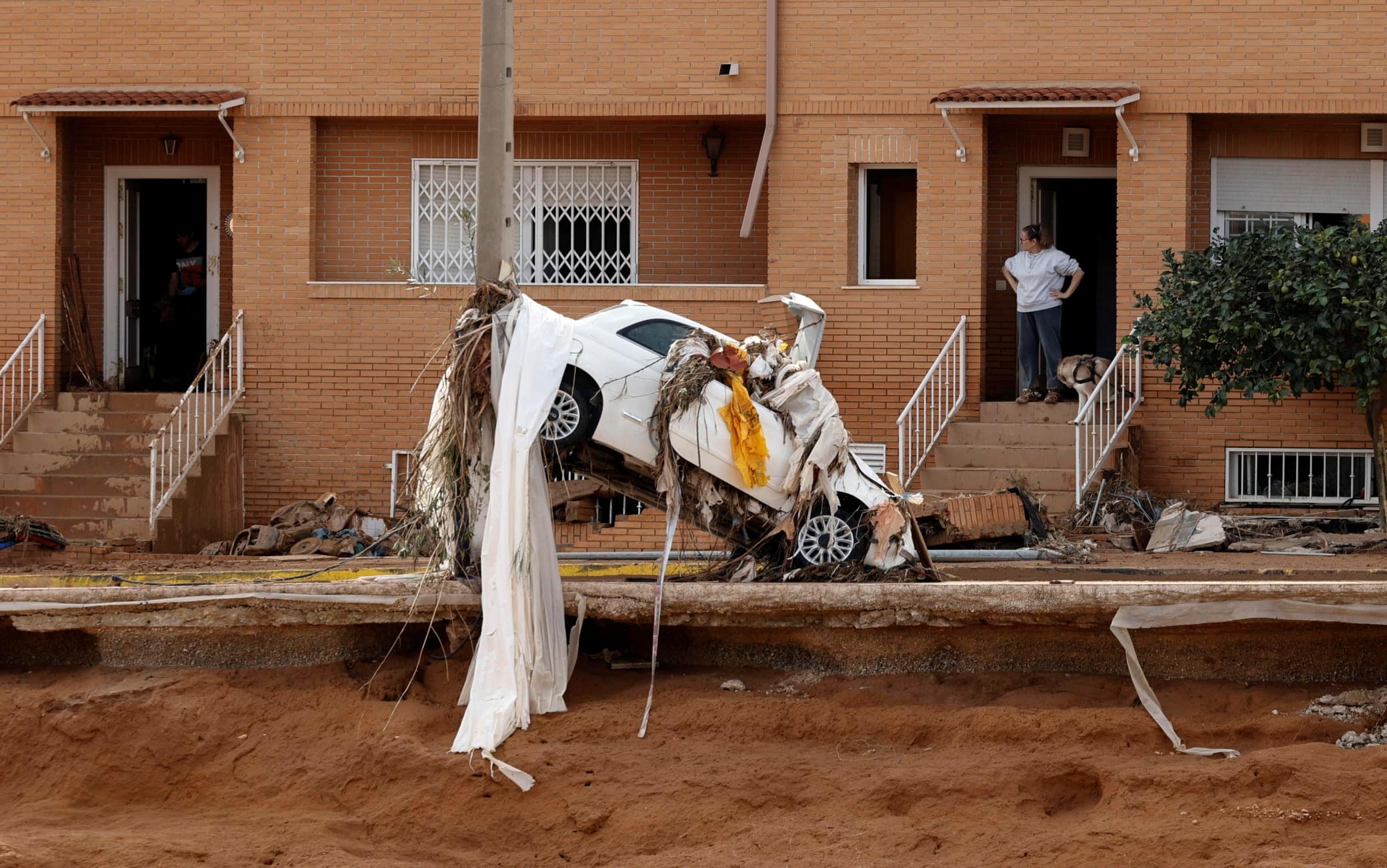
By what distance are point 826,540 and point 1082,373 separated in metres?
6.51

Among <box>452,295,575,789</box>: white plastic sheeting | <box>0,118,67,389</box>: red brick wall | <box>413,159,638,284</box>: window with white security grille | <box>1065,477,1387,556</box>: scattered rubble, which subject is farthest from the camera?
<box>413,159,638,284</box>: window with white security grille

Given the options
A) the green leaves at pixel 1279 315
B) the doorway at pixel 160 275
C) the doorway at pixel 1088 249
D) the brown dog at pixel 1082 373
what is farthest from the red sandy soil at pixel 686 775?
the doorway at pixel 1088 249

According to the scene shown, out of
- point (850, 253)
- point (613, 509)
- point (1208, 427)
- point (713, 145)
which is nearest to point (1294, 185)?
point (1208, 427)

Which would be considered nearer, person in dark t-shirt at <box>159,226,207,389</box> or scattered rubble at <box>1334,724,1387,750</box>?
scattered rubble at <box>1334,724,1387,750</box>

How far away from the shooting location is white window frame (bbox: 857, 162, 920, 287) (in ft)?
54.6

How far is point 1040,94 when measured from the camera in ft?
52.7

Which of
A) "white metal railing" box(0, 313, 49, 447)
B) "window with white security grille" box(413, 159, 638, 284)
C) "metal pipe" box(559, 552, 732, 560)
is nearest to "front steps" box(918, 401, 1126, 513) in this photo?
"metal pipe" box(559, 552, 732, 560)

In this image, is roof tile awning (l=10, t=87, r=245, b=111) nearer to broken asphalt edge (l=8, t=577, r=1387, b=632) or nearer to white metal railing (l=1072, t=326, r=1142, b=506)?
broken asphalt edge (l=8, t=577, r=1387, b=632)

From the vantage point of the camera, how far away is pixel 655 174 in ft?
57.2

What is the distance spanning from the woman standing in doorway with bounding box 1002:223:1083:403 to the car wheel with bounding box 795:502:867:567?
656 cm

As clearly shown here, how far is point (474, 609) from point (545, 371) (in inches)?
56.1

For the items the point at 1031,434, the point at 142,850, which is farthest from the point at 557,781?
the point at 1031,434

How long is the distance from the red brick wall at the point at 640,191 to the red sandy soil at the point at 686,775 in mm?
8452

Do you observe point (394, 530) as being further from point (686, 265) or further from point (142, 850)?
point (686, 265)
